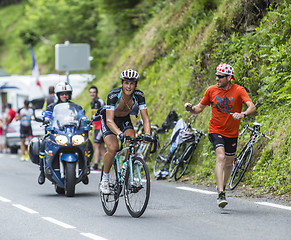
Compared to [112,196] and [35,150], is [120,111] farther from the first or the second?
[35,150]

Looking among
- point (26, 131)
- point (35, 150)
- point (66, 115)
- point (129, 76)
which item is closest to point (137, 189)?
point (129, 76)

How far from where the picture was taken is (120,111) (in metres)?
10.4

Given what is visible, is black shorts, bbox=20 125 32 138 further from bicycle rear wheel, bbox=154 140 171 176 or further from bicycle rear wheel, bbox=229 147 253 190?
bicycle rear wheel, bbox=229 147 253 190

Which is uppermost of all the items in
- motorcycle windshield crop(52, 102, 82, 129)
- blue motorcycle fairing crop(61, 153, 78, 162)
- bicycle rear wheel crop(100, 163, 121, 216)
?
motorcycle windshield crop(52, 102, 82, 129)

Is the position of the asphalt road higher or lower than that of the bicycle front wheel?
lower

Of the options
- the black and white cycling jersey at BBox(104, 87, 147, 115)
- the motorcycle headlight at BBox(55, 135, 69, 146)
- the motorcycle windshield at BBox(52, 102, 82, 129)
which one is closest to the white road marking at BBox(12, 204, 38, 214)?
the motorcycle headlight at BBox(55, 135, 69, 146)

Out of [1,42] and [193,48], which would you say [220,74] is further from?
[1,42]

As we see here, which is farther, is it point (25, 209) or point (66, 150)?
point (66, 150)

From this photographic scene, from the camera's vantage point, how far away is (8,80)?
36500 mm

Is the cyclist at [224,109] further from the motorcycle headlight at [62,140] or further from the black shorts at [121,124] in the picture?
the motorcycle headlight at [62,140]

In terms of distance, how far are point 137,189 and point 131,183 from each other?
0.49 ft

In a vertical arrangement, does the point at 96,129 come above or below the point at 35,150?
below

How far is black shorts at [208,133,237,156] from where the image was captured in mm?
10656

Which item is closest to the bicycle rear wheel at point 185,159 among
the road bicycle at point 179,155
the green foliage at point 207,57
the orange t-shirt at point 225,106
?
the road bicycle at point 179,155
